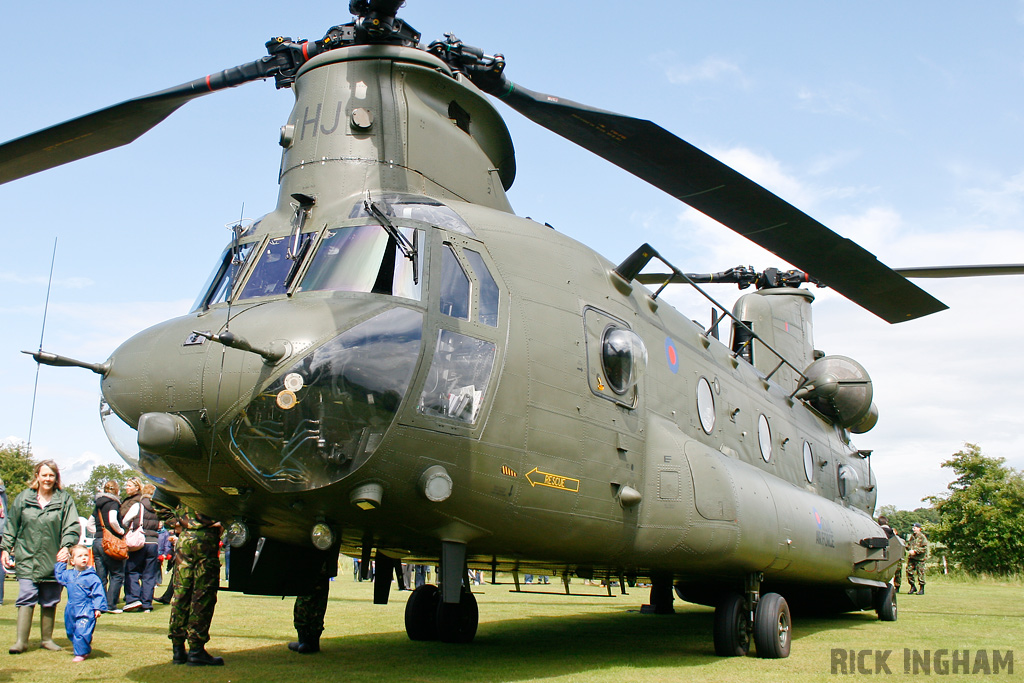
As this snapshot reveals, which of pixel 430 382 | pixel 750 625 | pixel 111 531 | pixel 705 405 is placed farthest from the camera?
pixel 111 531

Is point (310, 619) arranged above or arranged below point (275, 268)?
below

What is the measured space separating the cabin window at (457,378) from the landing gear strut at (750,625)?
395 cm

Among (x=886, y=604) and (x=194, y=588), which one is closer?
(x=194, y=588)

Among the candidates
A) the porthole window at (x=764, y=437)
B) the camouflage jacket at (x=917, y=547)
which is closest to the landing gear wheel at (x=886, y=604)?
the porthole window at (x=764, y=437)

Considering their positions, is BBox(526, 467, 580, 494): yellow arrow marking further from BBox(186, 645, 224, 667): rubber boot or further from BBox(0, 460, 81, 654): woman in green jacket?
BBox(0, 460, 81, 654): woman in green jacket

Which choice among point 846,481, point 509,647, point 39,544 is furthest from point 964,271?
point 39,544

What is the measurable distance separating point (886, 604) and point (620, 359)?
27.6 ft

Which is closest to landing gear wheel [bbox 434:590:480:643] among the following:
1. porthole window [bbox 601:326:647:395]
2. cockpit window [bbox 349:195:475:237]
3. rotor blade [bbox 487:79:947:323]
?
porthole window [bbox 601:326:647:395]

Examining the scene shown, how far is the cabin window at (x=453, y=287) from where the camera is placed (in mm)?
5340

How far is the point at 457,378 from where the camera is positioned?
17.0ft

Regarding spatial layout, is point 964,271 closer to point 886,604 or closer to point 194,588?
point 886,604

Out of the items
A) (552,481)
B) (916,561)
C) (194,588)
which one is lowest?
(194,588)

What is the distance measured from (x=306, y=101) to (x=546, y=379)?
3211 millimetres

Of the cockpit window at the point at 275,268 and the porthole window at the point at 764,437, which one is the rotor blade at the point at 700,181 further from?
the cockpit window at the point at 275,268
